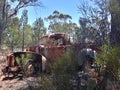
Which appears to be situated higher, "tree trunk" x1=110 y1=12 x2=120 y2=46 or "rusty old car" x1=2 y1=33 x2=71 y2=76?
"tree trunk" x1=110 y1=12 x2=120 y2=46

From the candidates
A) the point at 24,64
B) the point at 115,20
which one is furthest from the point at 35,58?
the point at 115,20

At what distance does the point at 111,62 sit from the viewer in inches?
251

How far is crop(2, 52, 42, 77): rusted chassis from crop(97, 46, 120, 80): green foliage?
443cm

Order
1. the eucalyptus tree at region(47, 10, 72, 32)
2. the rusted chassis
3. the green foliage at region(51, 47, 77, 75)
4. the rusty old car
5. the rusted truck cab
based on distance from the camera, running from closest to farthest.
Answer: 1. the green foliage at region(51, 47, 77, 75)
2. the rusted chassis
3. the rusty old car
4. the rusted truck cab
5. the eucalyptus tree at region(47, 10, 72, 32)

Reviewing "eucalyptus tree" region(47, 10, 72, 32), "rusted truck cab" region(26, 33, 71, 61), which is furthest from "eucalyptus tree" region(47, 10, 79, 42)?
"rusted truck cab" region(26, 33, 71, 61)

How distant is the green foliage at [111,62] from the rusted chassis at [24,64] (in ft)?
14.5

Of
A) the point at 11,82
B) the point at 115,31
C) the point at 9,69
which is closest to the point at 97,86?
the point at 115,31

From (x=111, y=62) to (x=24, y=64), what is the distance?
4.83m

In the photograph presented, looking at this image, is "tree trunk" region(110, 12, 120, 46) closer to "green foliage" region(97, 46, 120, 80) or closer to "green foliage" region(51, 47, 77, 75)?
"green foliage" region(51, 47, 77, 75)

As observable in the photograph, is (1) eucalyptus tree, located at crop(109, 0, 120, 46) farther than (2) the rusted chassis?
No

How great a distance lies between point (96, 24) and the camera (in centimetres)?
834

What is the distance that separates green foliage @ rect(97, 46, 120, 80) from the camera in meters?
6.31

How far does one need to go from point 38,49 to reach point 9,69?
5.74 ft

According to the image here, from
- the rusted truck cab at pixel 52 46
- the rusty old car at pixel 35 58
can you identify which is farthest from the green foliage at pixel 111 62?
the rusted truck cab at pixel 52 46
